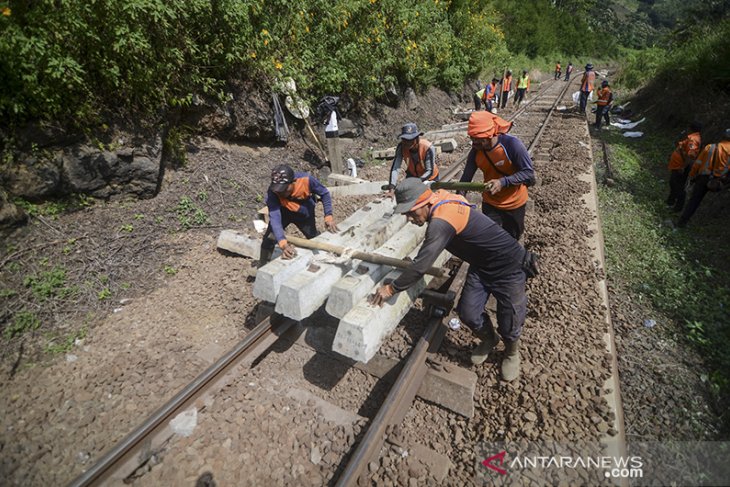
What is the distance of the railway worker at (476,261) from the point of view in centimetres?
289

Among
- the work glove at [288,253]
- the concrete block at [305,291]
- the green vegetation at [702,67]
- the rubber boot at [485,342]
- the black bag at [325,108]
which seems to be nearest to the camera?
the concrete block at [305,291]

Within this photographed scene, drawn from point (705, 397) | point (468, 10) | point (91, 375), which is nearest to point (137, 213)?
point (91, 375)

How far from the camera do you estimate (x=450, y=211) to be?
2.94m

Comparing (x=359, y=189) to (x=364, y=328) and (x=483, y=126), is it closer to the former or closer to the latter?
(x=483, y=126)

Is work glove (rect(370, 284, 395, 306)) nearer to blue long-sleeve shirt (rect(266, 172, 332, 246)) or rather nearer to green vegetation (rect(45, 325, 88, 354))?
blue long-sleeve shirt (rect(266, 172, 332, 246))

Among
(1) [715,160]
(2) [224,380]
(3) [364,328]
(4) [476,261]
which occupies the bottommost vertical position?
(2) [224,380]

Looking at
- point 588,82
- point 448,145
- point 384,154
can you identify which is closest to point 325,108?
point 384,154

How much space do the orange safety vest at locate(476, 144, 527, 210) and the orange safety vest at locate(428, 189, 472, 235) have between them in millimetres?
1234

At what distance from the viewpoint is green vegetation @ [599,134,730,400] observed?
152 inches

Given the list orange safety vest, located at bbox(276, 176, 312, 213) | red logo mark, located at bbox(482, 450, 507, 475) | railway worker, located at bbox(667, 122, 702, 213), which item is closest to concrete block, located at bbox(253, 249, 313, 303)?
orange safety vest, located at bbox(276, 176, 312, 213)

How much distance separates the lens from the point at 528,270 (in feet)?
11.1

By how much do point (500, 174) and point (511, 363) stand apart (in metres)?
2.08

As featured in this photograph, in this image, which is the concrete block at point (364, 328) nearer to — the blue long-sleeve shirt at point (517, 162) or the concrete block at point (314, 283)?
the concrete block at point (314, 283)

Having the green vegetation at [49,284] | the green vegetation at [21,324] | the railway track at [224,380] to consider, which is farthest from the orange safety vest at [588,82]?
the green vegetation at [21,324]
